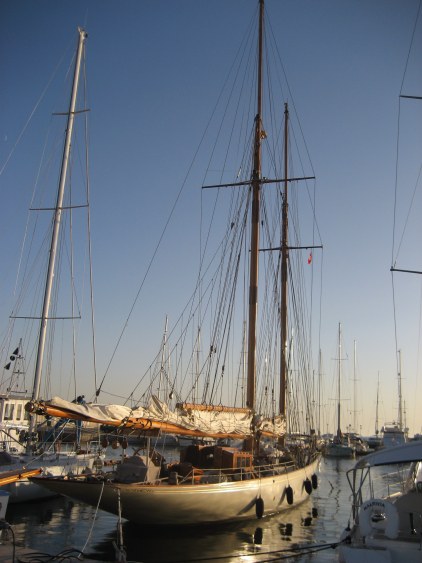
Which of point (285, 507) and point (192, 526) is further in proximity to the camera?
point (285, 507)

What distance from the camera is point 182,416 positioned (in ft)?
71.3

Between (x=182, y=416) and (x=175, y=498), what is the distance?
4.12 meters

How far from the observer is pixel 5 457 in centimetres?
2491

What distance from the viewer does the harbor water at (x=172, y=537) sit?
16.8 m

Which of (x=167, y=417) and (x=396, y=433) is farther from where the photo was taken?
(x=396, y=433)

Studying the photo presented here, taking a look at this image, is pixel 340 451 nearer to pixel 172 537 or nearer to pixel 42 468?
pixel 42 468

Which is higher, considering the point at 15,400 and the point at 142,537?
the point at 15,400

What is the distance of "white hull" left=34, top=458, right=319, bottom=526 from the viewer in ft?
56.8

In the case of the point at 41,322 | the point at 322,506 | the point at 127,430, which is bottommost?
the point at 322,506

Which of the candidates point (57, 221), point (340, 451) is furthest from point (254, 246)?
point (340, 451)

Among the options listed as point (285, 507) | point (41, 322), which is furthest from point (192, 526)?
point (41, 322)

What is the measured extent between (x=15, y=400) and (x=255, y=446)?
31527 mm

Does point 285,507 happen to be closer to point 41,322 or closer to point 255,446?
point 255,446

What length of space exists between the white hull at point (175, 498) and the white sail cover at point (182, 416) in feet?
7.97
